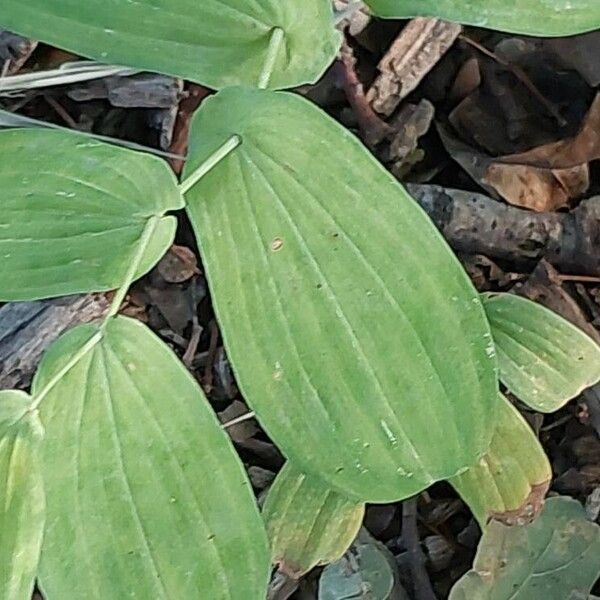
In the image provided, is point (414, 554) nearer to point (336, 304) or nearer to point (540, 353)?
point (540, 353)

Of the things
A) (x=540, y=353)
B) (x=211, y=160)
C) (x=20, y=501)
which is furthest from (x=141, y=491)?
(x=540, y=353)

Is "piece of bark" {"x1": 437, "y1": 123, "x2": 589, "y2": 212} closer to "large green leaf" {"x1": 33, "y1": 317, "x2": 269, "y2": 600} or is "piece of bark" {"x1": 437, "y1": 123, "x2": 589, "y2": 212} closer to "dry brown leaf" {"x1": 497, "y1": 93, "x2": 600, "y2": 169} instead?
"dry brown leaf" {"x1": 497, "y1": 93, "x2": 600, "y2": 169}

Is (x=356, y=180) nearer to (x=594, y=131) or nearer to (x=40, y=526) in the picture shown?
(x=40, y=526)

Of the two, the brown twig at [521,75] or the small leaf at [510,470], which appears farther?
the brown twig at [521,75]

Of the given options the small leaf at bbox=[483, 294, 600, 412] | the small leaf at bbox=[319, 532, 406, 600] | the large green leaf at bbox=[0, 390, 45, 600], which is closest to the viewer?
the large green leaf at bbox=[0, 390, 45, 600]

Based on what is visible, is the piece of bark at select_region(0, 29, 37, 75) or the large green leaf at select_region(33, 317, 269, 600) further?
the piece of bark at select_region(0, 29, 37, 75)

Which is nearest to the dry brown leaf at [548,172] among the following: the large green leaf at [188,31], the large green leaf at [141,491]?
the large green leaf at [188,31]

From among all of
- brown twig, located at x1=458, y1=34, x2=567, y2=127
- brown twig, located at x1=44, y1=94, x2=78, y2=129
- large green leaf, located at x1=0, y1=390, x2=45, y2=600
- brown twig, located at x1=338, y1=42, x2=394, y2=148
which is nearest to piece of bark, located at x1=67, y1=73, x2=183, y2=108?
brown twig, located at x1=44, y1=94, x2=78, y2=129

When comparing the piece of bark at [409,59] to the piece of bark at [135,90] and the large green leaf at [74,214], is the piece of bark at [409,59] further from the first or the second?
the large green leaf at [74,214]
